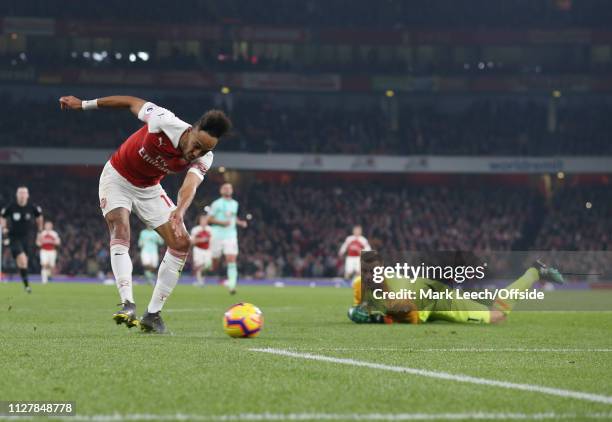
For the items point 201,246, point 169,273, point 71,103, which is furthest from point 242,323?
point 201,246

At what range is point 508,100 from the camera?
56.1 meters

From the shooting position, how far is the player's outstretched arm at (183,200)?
8.77 metres

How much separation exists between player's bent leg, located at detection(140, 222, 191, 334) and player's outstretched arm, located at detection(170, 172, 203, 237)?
222mm

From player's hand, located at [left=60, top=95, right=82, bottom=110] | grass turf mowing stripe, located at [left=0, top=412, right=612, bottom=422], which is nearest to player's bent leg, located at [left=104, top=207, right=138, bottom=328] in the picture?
player's hand, located at [left=60, top=95, right=82, bottom=110]

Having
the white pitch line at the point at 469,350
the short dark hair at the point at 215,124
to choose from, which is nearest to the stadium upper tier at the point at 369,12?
the short dark hair at the point at 215,124

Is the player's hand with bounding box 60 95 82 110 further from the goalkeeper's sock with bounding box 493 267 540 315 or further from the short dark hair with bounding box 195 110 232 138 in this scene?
the goalkeeper's sock with bounding box 493 267 540 315

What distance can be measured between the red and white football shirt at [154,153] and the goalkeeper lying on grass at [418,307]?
324 centimetres

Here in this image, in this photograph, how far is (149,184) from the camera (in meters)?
9.80

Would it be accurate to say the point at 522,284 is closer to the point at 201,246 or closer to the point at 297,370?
the point at 297,370

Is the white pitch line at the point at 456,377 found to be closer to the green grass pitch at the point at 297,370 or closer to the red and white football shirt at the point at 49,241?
the green grass pitch at the point at 297,370

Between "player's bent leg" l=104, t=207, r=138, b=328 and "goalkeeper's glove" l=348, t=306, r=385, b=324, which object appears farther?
"goalkeeper's glove" l=348, t=306, r=385, b=324

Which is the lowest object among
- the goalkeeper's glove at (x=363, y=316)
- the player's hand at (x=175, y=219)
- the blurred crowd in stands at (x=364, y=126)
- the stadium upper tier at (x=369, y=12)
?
the goalkeeper's glove at (x=363, y=316)

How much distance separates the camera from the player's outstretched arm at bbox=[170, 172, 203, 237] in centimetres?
877

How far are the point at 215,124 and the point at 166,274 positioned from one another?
74.1 inches
